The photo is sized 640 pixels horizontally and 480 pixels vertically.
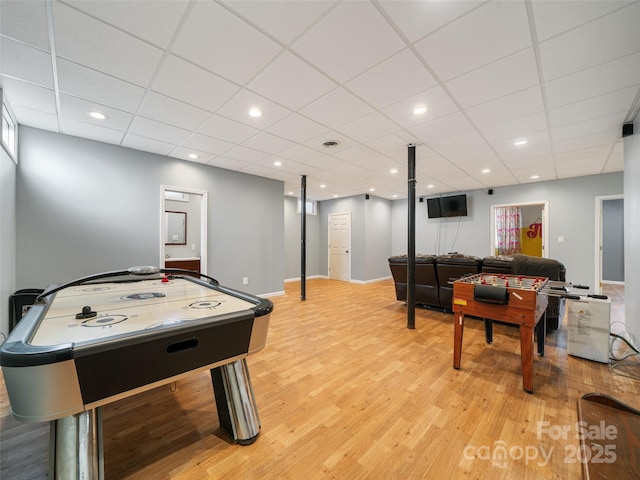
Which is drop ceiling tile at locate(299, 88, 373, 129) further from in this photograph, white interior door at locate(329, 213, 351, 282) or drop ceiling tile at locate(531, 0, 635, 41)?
white interior door at locate(329, 213, 351, 282)

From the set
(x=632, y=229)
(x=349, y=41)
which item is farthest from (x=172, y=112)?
(x=632, y=229)

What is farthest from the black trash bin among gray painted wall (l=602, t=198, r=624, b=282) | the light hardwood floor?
gray painted wall (l=602, t=198, r=624, b=282)

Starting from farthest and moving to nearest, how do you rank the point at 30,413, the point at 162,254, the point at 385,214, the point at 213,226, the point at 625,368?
1. the point at 385,214
2. the point at 213,226
3. the point at 162,254
4. the point at 625,368
5. the point at 30,413

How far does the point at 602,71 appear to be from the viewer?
204 centimetres

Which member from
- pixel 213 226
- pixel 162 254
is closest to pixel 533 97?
pixel 213 226

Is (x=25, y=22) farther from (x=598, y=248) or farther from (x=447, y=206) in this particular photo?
(x=598, y=248)

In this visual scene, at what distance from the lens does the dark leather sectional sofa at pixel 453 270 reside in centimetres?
328

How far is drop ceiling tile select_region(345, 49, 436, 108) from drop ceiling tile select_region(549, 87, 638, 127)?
5.36 feet

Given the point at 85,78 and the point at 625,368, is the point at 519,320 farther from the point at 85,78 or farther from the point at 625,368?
the point at 85,78

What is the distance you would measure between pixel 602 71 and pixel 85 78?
13.9 ft

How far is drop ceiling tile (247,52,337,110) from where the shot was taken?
202cm

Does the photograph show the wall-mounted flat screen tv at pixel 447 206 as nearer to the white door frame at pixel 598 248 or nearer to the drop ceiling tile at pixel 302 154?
the white door frame at pixel 598 248

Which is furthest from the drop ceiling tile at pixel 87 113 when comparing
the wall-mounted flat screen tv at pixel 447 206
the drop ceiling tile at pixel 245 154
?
the wall-mounted flat screen tv at pixel 447 206

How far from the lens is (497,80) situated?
2.18 m
